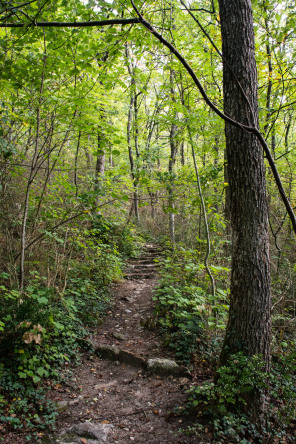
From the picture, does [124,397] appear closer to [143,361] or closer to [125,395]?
[125,395]

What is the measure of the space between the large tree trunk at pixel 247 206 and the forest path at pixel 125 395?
1.15 meters

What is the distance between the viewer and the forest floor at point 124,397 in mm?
2654

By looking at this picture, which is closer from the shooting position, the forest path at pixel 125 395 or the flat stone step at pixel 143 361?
the forest path at pixel 125 395

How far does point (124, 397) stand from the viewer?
334 cm

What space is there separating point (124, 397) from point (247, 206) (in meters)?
2.92

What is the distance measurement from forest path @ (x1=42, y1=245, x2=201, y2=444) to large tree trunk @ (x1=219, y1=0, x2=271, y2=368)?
1.15 m

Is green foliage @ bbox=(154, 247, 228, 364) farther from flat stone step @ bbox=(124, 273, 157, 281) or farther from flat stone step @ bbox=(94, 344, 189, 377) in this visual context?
flat stone step @ bbox=(124, 273, 157, 281)

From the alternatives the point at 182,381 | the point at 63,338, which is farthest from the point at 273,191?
the point at 63,338

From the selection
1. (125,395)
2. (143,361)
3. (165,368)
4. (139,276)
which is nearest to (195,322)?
(165,368)

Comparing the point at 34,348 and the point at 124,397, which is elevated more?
the point at 34,348

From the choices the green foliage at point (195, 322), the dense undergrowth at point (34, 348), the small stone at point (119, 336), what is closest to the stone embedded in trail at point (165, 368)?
the green foliage at point (195, 322)

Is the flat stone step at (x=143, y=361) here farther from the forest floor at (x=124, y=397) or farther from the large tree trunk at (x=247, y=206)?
the large tree trunk at (x=247, y=206)

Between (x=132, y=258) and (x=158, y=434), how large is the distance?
6729 mm

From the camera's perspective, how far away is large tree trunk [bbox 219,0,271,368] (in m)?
2.68
